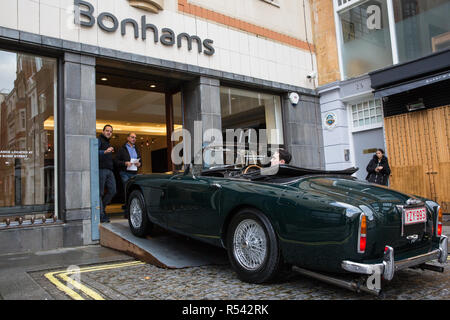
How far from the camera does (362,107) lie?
10.7 metres

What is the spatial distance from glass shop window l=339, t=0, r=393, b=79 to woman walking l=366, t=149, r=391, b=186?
10.6 ft

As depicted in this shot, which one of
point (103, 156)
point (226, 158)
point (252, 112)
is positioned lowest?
point (226, 158)

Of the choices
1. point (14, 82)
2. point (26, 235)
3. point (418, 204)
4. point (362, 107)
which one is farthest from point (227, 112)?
point (418, 204)

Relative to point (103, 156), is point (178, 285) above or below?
below

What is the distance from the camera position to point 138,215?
5.26m

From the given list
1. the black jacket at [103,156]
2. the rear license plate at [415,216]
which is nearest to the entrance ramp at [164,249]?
the black jacket at [103,156]

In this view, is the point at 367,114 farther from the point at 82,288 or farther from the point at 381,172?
the point at 82,288

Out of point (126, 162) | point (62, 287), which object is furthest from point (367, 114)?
point (62, 287)

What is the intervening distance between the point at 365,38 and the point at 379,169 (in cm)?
468

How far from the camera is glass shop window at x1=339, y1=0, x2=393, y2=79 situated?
10.2 metres

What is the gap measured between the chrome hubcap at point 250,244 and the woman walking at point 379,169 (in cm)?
601

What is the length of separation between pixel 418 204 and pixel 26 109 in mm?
6734

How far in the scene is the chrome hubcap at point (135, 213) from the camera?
5.21 meters
